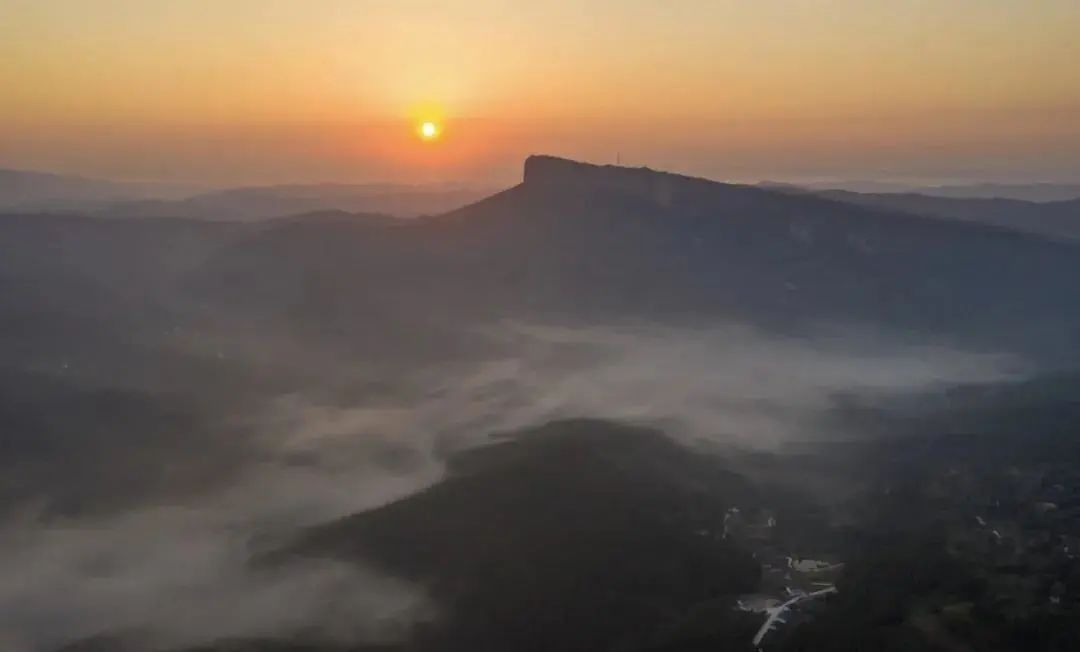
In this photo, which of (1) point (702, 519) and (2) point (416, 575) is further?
(1) point (702, 519)

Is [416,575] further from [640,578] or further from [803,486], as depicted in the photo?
[803,486]

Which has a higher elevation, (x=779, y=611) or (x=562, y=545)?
(x=779, y=611)

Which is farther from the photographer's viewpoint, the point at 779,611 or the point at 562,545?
the point at 562,545

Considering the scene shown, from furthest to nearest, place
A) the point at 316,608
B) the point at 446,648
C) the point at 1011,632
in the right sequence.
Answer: the point at 316,608 < the point at 446,648 < the point at 1011,632

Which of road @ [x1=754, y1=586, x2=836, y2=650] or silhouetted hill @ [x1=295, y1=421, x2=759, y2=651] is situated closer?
road @ [x1=754, y1=586, x2=836, y2=650]

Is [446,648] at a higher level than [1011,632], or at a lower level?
lower

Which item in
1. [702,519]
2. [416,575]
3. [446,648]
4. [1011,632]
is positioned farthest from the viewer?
[702,519]

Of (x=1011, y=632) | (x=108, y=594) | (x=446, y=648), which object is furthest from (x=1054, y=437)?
(x=108, y=594)

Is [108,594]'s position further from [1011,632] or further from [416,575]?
[1011,632]

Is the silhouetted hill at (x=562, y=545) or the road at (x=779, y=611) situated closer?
the road at (x=779, y=611)
